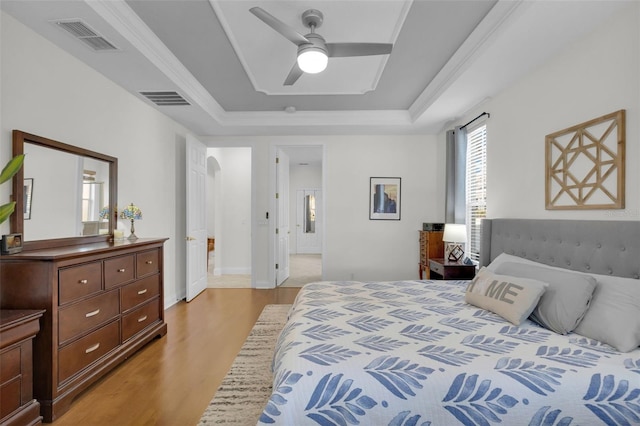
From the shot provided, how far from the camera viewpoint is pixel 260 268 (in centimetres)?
491

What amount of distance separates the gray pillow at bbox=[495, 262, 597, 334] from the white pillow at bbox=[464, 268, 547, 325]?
0.18ft

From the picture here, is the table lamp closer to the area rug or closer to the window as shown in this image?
the window

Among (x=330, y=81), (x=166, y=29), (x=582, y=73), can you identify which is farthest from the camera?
(x=330, y=81)

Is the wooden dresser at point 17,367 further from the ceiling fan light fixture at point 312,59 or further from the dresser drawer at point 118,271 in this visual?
the ceiling fan light fixture at point 312,59

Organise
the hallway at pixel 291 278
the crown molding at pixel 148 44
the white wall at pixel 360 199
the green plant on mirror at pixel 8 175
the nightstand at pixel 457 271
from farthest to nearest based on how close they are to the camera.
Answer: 1. the hallway at pixel 291 278
2. the white wall at pixel 360 199
3. the nightstand at pixel 457 271
4. the crown molding at pixel 148 44
5. the green plant on mirror at pixel 8 175

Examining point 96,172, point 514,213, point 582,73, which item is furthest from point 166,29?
point 514,213

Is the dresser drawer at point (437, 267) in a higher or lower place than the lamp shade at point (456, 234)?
lower

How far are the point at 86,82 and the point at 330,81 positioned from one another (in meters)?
2.36

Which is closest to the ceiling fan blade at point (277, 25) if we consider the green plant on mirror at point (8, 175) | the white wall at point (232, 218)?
the green plant on mirror at point (8, 175)

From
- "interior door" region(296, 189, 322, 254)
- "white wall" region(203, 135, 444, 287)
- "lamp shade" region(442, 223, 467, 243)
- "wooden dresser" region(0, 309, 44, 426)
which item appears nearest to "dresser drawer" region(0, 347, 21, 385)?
"wooden dresser" region(0, 309, 44, 426)

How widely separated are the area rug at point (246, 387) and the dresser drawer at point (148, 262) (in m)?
1.19

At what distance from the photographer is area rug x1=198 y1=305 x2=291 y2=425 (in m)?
1.81

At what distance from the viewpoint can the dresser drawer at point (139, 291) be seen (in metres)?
2.52

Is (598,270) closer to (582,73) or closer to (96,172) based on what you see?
(582,73)
